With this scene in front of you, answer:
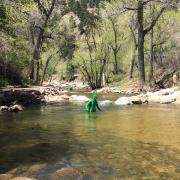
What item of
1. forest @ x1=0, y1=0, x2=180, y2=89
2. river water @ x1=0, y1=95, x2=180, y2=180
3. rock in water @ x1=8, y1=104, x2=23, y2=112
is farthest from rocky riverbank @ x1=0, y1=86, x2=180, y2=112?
river water @ x1=0, y1=95, x2=180, y2=180

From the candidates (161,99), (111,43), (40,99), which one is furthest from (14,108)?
(111,43)

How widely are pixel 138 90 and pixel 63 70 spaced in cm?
5977

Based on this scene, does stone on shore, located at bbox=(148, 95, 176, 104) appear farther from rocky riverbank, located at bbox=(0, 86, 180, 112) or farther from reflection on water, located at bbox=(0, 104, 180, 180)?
reflection on water, located at bbox=(0, 104, 180, 180)

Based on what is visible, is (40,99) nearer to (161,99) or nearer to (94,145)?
(161,99)

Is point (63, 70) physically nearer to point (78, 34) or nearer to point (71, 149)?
point (78, 34)

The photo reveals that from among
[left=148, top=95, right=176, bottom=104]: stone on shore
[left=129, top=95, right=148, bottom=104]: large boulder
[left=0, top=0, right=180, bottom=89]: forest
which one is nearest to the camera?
[left=129, top=95, right=148, bottom=104]: large boulder

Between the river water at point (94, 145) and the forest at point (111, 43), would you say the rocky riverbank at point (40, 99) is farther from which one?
the river water at point (94, 145)

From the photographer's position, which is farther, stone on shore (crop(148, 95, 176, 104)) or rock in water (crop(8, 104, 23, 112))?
stone on shore (crop(148, 95, 176, 104))

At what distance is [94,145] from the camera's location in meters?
13.9

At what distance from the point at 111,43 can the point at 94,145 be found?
46.6 metres

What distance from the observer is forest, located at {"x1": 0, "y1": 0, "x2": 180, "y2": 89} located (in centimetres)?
3922

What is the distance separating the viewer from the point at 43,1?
1681 inches

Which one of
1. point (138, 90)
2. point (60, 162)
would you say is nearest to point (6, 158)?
point (60, 162)

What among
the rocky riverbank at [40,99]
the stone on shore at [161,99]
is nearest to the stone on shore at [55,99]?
the rocky riverbank at [40,99]
